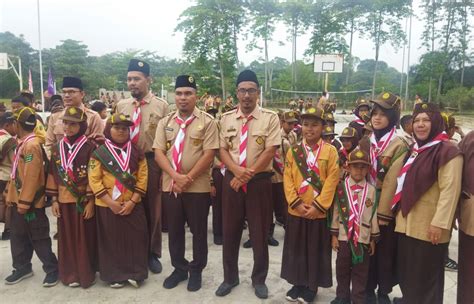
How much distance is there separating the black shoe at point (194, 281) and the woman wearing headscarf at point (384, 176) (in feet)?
5.61

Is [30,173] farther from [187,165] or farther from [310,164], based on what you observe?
[310,164]

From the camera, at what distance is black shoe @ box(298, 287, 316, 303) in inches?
134

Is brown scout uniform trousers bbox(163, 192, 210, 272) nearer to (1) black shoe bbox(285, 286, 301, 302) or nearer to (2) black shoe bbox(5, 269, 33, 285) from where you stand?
(1) black shoe bbox(285, 286, 301, 302)

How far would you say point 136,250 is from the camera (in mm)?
3766

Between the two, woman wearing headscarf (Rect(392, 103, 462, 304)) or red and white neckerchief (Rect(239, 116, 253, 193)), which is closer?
woman wearing headscarf (Rect(392, 103, 462, 304))

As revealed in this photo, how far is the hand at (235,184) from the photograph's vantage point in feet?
11.2

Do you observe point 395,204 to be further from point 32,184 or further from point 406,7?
point 406,7

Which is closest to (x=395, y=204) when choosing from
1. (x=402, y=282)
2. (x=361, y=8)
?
(x=402, y=282)

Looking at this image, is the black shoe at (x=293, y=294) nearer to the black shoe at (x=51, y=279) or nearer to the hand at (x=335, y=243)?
the hand at (x=335, y=243)

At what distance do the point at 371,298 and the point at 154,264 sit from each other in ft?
7.89

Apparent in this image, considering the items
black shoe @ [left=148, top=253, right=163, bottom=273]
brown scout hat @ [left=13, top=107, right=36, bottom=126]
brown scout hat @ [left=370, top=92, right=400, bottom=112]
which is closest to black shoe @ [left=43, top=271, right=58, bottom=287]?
black shoe @ [left=148, top=253, right=163, bottom=273]

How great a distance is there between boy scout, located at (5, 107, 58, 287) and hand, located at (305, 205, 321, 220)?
9.20ft

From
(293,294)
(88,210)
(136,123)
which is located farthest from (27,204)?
Answer: (293,294)

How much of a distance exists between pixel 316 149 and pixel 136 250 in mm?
2190
